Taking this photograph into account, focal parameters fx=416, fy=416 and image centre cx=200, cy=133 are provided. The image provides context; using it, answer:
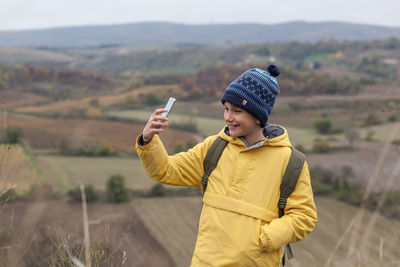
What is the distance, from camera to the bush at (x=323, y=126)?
25.3 metres

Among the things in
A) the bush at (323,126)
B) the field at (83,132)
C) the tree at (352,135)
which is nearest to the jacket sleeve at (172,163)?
the field at (83,132)

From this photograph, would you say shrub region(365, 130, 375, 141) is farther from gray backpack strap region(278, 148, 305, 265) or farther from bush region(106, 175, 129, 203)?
gray backpack strap region(278, 148, 305, 265)

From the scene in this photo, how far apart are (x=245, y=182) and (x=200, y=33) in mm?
151187

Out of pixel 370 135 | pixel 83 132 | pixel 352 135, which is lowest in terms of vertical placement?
pixel 83 132

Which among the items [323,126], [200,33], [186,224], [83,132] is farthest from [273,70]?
[200,33]

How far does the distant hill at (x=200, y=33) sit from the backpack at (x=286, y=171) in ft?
389

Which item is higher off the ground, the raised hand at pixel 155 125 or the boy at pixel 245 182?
the raised hand at pixel 155 125

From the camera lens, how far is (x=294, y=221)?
Answer: 2.11m

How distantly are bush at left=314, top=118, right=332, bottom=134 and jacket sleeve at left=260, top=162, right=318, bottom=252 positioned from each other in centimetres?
2409

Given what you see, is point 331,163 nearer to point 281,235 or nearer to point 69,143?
point 69,143

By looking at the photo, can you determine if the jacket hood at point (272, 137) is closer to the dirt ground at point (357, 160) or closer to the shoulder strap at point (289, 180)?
the shoulder strap at point (289, 180)

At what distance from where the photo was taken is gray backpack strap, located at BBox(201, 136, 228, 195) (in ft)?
7.50

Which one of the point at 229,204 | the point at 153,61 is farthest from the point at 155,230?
the point at 153,61

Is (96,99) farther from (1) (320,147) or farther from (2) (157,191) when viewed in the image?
(1) (320,147)
